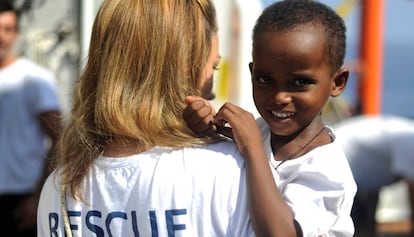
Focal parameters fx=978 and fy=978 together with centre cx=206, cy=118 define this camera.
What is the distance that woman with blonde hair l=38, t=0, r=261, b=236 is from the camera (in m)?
1.98

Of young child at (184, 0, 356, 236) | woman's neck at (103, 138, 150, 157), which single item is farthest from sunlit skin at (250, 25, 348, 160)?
woman's neck at (103, 138, 150, 157)

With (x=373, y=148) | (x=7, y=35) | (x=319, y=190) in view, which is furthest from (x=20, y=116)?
(x=319, y=190)

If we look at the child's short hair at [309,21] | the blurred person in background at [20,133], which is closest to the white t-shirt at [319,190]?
the child's short hair at [309,21]

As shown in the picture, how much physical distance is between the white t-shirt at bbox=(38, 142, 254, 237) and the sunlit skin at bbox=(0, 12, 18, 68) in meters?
2.71

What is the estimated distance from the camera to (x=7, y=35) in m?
4.71

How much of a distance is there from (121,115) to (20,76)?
265 cm

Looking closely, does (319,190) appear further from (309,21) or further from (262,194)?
(309,21)

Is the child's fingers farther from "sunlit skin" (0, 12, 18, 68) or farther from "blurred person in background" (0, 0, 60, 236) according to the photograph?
"sunlit skin" (0, 12, 18, 68)

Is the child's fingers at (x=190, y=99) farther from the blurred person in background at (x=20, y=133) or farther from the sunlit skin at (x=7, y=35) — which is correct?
the sunlit skin at (x=7, y=35)

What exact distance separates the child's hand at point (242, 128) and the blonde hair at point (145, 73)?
66 mm

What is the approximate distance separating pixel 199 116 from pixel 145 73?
0.48 feet

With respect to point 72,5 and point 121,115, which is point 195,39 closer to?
point 121,115

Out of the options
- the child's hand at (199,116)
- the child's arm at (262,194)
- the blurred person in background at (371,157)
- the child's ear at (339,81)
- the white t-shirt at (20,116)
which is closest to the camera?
the child's arm at (262,194)

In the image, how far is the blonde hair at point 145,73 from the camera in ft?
Answer: 6.75
